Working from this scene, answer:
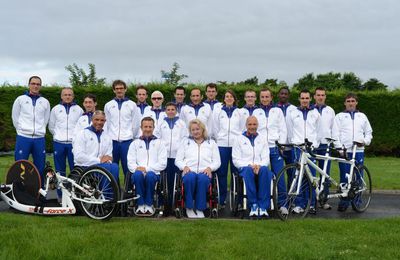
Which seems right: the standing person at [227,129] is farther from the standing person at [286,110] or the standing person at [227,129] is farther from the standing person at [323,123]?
the standing person at [323,123]

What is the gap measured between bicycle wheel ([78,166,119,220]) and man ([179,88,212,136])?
2127mm

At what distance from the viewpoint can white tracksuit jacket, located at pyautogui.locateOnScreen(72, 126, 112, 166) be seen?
21.6 feet

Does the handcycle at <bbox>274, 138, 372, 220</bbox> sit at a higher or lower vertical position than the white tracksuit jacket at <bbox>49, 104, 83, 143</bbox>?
lower

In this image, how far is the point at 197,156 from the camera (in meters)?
6.73

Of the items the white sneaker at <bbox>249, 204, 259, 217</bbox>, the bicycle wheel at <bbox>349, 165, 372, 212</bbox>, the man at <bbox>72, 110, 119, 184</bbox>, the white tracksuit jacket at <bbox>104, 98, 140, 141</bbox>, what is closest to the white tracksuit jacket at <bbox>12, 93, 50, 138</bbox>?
the white tracksuit jacket at <bbox>104, 98, 140, 141</bbox>

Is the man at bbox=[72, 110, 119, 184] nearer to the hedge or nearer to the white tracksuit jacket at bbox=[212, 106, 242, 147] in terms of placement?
the white tracksuit jacket at bbox=[212, 106, 242, 147]

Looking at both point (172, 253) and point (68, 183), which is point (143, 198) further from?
point (172, 253)

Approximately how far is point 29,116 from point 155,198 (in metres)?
2.52

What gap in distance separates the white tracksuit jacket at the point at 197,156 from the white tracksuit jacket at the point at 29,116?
2.37 m

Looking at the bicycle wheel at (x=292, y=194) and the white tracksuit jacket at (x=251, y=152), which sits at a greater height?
the white tracksuit jacket at (x=251, y=152)

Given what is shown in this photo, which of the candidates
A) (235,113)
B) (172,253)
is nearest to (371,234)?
(172,253)

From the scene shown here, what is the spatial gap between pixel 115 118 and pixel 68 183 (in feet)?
5.47

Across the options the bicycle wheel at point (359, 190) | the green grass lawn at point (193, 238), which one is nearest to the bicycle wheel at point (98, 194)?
the green grass lawn at point (193, 238)

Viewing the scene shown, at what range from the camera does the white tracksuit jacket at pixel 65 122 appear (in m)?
7.65
